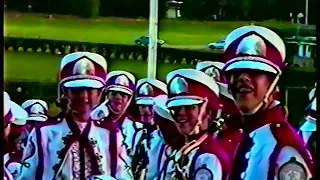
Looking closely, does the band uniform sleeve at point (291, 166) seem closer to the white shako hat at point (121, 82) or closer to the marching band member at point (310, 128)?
the marching band member at point (310, 128)

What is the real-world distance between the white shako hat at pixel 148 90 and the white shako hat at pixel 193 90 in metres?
0.03

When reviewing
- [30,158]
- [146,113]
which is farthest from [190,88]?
[30,158]

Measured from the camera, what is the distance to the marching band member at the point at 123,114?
157 inches

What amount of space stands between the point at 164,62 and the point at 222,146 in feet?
1.40

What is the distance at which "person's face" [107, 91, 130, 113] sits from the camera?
13.2 feet

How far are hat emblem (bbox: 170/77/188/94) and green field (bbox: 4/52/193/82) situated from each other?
126mm

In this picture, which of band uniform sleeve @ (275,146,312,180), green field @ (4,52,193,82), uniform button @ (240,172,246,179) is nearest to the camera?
band uniform sleeve @ (275,146,312,180)

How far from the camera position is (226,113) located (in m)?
3.87

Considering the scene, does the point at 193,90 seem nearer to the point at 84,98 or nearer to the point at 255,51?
the point at 255,51

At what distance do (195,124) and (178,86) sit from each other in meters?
0.18

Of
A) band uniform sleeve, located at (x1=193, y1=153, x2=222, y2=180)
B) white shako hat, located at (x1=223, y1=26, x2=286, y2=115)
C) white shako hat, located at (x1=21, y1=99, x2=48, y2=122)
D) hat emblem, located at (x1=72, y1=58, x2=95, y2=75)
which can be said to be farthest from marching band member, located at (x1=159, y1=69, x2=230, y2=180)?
white shako hat, located at (x1=21, y1=99, x2=48, y2=122)

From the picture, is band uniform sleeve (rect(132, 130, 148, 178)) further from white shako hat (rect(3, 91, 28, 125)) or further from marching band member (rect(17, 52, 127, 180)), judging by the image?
white shako hat (rect(3, 91, 28, 125))

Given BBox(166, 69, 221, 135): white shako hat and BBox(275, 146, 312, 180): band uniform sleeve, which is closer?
BBox(275, 146, 312, 180): band uniform sleeve

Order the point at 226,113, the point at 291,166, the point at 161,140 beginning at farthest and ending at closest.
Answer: the point at 161,140
the point at 226,113
the point at 291,166
